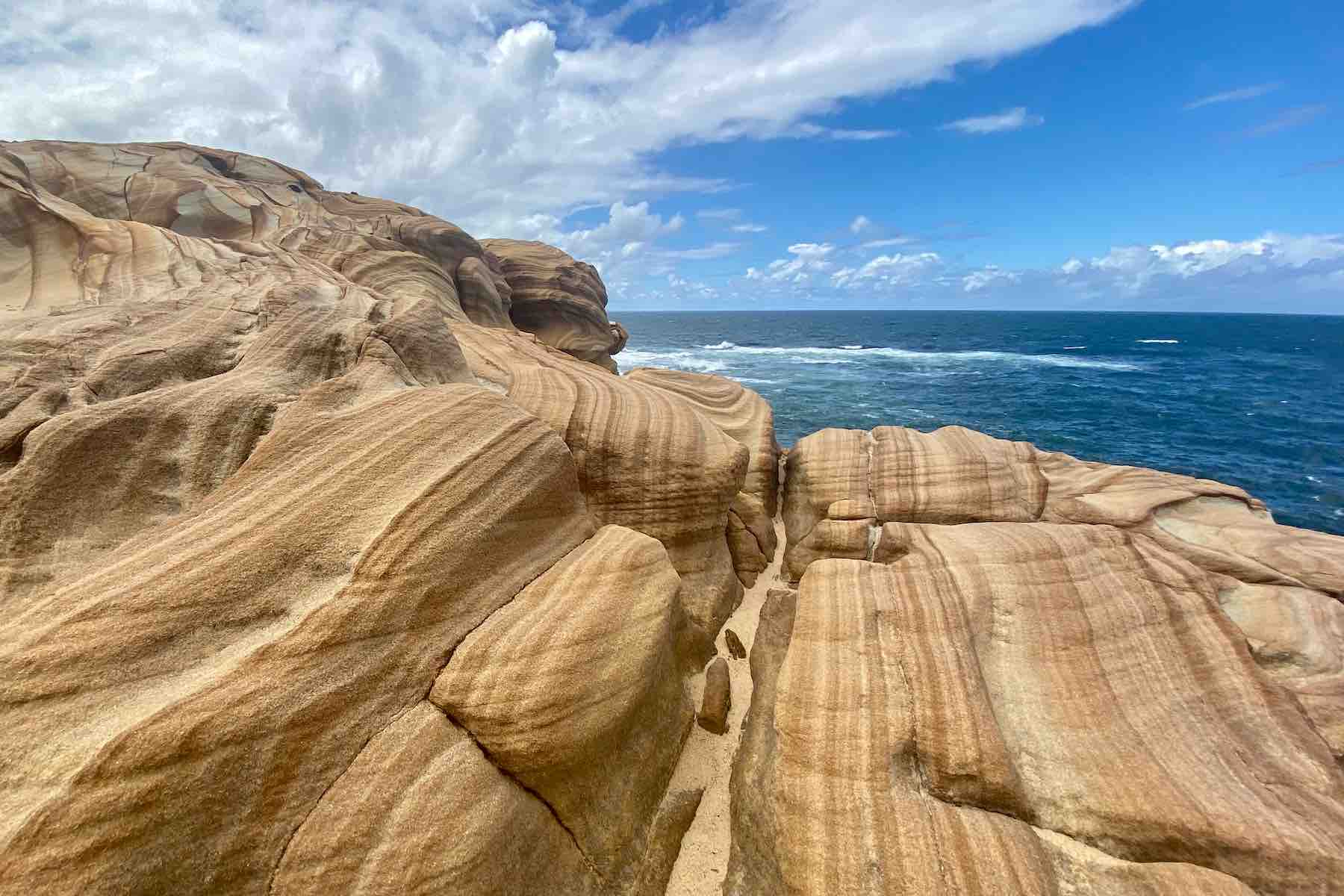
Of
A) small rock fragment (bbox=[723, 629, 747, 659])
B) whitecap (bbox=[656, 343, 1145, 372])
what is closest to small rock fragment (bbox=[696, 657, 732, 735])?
small rock fragment (bbox=[723, 629, 747, 659])

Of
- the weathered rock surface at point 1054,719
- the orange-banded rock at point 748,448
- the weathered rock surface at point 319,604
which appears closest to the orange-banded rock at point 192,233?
the weathered rock surface at point 319,604

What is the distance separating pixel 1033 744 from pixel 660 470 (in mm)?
4754

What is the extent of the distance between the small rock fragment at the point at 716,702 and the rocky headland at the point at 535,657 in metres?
0.04

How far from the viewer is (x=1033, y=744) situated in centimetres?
455

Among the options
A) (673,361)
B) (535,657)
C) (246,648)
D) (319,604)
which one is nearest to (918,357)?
(673,361)

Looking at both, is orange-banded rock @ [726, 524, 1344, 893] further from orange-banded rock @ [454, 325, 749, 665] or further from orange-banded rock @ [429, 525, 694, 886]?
orange-banded rock @ [454, 325, 749, 665]

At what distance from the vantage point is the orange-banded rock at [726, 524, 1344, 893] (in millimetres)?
3855

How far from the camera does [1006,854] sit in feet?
12.6

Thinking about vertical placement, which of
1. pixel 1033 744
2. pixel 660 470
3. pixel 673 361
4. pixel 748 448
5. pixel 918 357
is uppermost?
pixel 660 470

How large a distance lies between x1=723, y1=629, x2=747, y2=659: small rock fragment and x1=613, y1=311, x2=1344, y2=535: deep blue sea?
15674mm

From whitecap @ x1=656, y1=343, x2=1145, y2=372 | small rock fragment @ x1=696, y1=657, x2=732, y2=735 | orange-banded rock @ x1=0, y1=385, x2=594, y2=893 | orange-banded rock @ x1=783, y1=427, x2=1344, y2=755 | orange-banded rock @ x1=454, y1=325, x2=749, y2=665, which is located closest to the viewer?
orange-banded rock @ x1=0, y1=385, x2=594, y2=893

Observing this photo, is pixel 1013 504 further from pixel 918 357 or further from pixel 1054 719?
pixel 918 357

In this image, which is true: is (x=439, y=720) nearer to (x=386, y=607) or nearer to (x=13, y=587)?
(x=386, y=607)

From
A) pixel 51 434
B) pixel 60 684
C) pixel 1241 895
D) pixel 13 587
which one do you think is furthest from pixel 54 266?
pixel 1241 895
